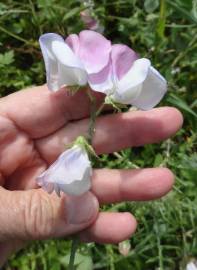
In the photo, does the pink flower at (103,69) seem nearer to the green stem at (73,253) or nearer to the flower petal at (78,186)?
the flower petal at (78,186)

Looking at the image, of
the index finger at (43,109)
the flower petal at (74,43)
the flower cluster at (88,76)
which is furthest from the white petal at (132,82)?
the index finger at (43,109)

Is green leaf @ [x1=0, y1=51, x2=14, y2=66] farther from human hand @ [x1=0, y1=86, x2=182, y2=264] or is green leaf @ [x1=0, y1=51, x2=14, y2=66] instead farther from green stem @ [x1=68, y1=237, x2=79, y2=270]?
green stem @ [x1=68, y1=237, x2=79, y2=270]

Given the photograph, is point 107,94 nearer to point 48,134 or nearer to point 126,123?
point 126,123

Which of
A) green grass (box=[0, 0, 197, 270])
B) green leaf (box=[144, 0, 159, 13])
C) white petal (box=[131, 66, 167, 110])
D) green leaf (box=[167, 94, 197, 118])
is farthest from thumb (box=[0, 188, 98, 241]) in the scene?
green leaf (box=[144, 0, 159, 13])

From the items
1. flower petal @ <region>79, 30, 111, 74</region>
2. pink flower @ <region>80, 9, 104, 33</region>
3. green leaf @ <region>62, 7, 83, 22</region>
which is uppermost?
flower petal @ <region>79, 30, 111, 74</region>

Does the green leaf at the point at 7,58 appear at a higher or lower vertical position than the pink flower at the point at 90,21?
lower

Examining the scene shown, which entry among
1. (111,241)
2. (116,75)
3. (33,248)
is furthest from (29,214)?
(33,248)
